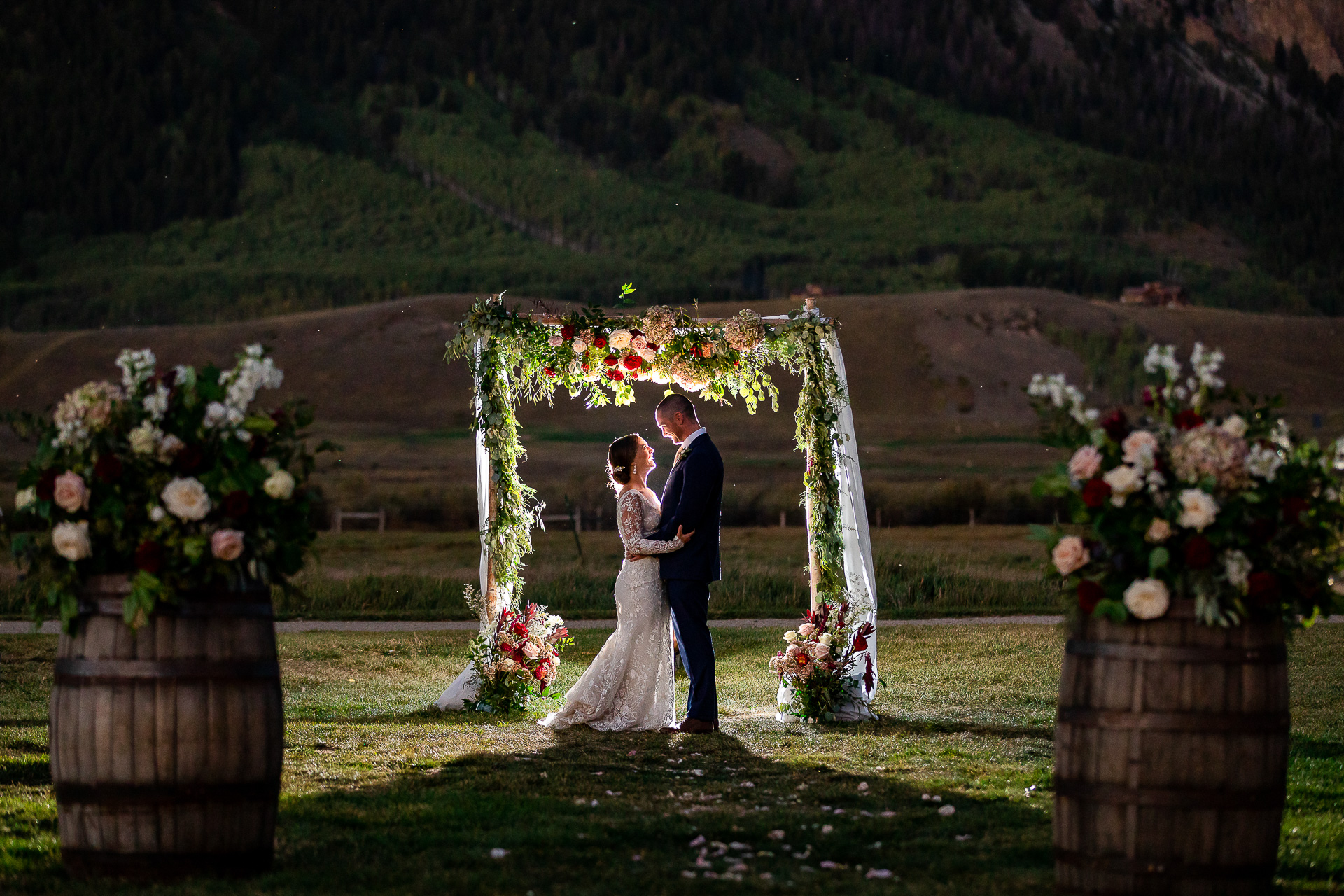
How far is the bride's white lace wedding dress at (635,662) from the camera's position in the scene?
32.7ft

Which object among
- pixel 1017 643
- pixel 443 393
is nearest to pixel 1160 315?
pixel 443 393

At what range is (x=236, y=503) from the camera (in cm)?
530

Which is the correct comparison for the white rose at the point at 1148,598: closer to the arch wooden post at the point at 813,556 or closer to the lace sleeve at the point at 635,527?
the lace sleeve at the point at 635,527

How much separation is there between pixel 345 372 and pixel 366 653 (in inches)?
3564

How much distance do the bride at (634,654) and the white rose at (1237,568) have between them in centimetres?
540

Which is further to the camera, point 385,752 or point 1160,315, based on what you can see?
point 1160,315

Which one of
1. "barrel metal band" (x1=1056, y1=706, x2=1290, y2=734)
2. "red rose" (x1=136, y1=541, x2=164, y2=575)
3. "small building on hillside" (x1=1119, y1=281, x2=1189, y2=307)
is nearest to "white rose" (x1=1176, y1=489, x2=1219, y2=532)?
"barrel metal band" (x1=1056, y1=706, x2=1290, y2=734)

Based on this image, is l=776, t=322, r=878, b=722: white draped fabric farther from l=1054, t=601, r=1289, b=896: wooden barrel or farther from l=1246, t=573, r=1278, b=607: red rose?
l=1246, t=573, r=1278, b=607: red rose

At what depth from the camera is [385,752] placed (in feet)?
28.7

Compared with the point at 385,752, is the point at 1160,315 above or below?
above

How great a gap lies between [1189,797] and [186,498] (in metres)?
3.57

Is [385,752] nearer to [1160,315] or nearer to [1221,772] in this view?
[1221,772]

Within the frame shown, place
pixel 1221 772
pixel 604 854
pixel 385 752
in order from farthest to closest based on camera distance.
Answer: pixel 385 752, pixel 604 854, pixel 1221 772

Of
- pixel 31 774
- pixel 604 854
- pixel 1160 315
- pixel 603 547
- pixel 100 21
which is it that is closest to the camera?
pixel 604 854
